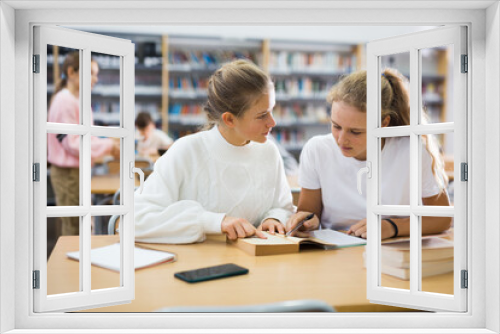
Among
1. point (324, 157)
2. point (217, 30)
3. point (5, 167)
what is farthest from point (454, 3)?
point (217, 30)

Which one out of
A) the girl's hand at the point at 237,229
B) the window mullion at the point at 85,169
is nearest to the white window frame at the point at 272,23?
the window mullion at the point at 85,169

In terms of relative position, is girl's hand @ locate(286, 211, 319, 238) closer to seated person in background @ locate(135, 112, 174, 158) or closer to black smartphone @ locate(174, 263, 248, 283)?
black smartphone @ locate(174, 263, 248, 283)

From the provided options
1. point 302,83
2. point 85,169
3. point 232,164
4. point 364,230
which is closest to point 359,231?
point 364,230

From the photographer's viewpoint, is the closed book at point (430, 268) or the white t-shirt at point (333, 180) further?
the white t-shirt at point (333, 180)

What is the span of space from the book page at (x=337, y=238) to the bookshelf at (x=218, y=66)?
13.0 ft

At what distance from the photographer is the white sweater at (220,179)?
2.46 m

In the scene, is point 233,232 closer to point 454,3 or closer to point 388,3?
point 388,3

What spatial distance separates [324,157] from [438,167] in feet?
2.45

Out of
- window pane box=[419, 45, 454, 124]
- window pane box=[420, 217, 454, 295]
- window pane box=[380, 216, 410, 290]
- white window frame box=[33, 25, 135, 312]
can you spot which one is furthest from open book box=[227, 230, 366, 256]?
window pane box=[419, 45, 454, 124]

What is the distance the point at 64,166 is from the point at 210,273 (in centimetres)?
208

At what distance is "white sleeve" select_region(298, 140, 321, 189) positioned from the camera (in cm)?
266

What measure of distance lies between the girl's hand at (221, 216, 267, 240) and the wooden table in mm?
80

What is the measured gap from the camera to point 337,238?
2088 millimetres

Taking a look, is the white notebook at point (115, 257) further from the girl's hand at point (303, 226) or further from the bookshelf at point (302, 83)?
the bookshelf at point (302, 83)
